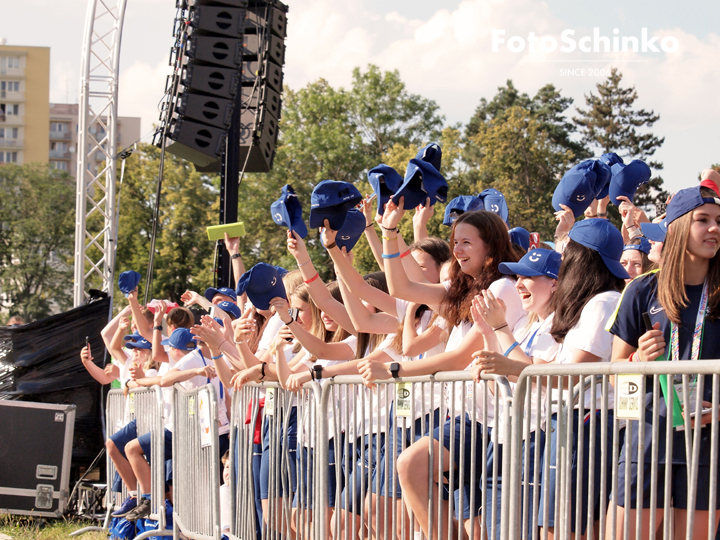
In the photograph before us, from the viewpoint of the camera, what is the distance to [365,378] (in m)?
3.82

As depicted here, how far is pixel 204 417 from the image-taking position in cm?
562

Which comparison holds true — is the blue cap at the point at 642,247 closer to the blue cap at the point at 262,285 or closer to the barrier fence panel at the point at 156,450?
the blue cap at the point at 262,285

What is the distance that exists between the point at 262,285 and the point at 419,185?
4.56 feet

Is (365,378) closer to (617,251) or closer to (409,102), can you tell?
(617,251)

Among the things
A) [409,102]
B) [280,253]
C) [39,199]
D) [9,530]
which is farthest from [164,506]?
[39,199]

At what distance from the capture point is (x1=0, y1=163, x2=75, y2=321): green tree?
186 ft

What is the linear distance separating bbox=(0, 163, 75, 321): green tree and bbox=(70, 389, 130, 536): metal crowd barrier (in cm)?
5038

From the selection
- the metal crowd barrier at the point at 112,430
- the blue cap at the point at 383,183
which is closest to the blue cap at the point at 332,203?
the blue cap at the point at 383,183

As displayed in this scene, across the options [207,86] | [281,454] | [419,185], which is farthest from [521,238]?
[207,86]

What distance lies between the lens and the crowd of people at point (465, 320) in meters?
2.79

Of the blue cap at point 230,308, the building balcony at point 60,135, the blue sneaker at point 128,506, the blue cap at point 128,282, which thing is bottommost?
the blue sneaker at point 128,506

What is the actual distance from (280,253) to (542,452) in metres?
37.7

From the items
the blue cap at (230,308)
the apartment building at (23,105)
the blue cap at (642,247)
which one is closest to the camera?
the blue cap at (642,247)

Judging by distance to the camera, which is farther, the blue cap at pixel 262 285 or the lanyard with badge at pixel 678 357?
the blue cap at pixel 262 285
